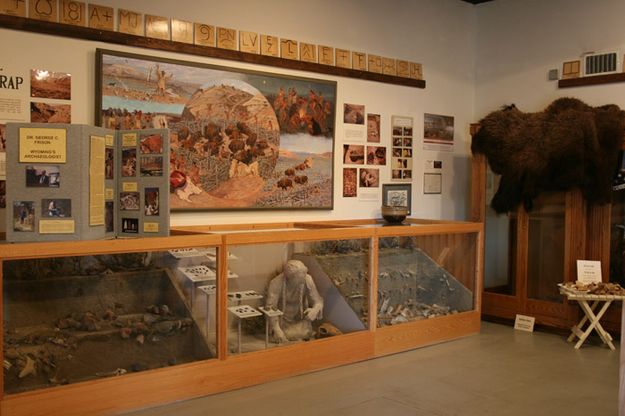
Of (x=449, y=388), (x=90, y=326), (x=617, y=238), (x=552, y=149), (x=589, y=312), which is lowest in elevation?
(x=449, y=388)

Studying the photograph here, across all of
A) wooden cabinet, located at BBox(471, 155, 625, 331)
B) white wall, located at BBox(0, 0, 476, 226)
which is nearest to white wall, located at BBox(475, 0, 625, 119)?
white wall, located at BBox(0, 0, 476, 226)

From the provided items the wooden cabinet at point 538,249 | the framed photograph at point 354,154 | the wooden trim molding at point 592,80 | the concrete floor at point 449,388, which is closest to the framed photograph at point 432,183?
the wooden cabinet at point 538,249

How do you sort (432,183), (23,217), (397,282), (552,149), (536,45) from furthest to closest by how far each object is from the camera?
(432,183), (536,45), (552,149), (397,282), (23,217)

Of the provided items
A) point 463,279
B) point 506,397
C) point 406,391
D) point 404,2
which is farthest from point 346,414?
point 404,2

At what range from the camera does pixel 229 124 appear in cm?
492

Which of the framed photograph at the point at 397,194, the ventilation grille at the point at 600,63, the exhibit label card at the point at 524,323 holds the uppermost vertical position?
the ventilation grille at the point at 600,63

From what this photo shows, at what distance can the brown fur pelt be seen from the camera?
538 cm

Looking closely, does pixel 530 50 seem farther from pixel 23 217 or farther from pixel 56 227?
pixel 23 217

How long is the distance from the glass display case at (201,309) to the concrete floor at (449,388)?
170 millimetres

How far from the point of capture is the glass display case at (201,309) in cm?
334

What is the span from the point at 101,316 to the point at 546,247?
4043 mm

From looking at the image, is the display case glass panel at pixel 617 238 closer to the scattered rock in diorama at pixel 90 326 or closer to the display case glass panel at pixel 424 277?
the display case glass panel at pixel 424 277

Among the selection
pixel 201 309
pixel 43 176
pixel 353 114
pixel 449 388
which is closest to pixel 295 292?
pixel 201 309

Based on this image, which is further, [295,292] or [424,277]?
[424,277]
